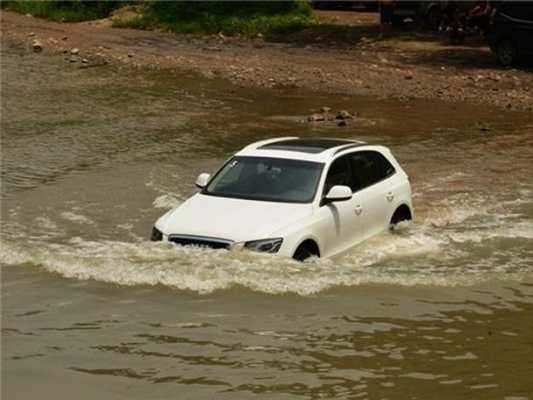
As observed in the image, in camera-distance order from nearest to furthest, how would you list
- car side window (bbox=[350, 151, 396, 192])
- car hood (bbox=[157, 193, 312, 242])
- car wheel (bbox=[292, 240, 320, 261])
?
car hood (bbox=[157, 193, 312, 242]) → car wheel (bbox=[292, 240, 320, 261]) → car side window (bbox=[350, 151, 396, 192])

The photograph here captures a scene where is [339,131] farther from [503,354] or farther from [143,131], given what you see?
[503,354]

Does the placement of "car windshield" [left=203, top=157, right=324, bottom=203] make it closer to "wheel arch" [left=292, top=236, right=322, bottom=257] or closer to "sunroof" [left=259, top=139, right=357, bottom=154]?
"sunroof" [left=259, top=139, right=357, bottom=154]

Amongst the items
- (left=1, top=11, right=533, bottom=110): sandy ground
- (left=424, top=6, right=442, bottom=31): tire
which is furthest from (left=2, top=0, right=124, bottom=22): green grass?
(left=424, top=6, right=442, bottom=31): tire

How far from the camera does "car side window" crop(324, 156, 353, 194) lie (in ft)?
41.8

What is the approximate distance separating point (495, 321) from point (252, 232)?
8.61 feet

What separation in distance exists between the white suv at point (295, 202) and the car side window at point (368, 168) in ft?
0.05

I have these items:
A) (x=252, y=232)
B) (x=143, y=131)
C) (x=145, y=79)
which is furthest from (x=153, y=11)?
(x=252, y=232)

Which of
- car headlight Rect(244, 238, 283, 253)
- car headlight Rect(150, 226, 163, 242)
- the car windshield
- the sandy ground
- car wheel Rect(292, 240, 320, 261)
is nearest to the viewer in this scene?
car headlight Rect(244, 238, 283, 253)

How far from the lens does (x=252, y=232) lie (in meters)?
11.5

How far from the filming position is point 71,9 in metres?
48.9

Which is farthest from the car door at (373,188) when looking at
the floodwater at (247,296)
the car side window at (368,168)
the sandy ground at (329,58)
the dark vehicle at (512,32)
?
the dark vehicle at (512,32)

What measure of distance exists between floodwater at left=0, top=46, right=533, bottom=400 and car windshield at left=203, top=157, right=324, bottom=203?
3.08ft

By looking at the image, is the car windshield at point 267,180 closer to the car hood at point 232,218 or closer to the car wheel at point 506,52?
the car hood at point 232,218

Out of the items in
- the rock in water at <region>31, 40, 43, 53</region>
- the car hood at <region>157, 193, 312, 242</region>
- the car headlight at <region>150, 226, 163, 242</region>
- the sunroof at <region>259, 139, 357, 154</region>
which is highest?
the sunroof at <region>259, 139, 357, 154</region>
